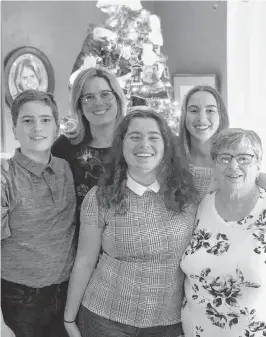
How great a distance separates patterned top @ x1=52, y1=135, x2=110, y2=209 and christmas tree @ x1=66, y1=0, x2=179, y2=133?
1.57m

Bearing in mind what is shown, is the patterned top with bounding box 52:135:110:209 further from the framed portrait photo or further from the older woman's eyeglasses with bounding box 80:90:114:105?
→ the framed portrait photo

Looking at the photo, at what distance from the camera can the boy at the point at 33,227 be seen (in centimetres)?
178

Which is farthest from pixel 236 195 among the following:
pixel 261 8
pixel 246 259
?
pixel 261 8

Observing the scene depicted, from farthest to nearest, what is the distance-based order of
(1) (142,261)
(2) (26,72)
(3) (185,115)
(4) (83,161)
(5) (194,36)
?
(5) (194,36), (2) (26,72), (3) (185,115), (4) (83,161), (1) (142,261)

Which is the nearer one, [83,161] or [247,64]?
[83,161]

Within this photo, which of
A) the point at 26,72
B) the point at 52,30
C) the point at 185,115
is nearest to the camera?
the point at 185,115

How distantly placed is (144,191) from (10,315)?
685 millimetres

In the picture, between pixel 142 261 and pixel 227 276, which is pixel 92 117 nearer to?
pixel 142 261

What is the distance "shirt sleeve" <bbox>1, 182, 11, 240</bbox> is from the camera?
171cm

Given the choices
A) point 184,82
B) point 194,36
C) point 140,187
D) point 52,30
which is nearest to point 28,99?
point 140,187

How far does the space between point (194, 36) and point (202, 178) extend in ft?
12.3

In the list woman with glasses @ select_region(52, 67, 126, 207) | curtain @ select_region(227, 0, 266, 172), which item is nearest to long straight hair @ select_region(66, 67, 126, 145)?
woman with glasses @ select_region(52, 67, 126, 207)

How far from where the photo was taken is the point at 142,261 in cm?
171

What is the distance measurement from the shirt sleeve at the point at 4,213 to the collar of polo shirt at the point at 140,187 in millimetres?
436
